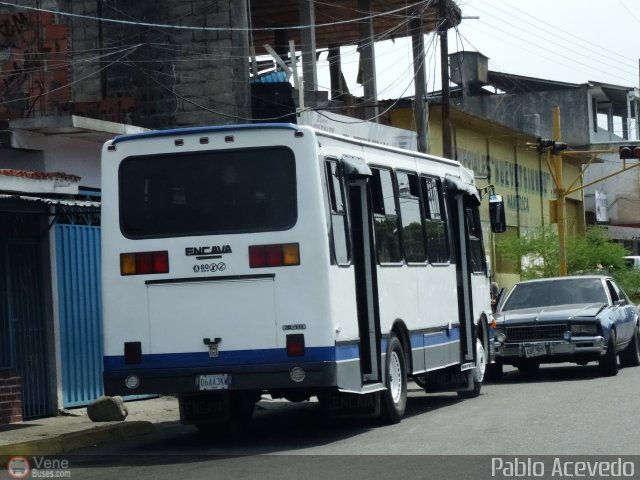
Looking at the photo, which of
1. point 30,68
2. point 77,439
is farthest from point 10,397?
point 30,68

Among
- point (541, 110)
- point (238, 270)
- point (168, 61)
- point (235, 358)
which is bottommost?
point (235, 358)

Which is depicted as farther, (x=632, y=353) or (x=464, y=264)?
(x=632, y=353)

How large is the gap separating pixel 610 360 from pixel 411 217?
6258 mm

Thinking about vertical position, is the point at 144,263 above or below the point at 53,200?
below

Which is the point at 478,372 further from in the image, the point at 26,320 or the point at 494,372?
the point at 26,320

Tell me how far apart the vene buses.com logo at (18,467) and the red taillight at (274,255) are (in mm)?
2924

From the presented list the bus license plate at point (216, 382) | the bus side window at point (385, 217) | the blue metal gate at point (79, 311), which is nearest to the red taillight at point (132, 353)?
the bus license plate at point (216, 382)

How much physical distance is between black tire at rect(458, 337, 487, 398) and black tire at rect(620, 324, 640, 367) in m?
5.12

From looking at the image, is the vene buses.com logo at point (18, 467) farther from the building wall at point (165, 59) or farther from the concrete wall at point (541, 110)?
the concrete wall at point (541, 110)

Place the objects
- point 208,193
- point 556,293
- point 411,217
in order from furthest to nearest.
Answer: point 556,293, point 411,217, point 208,193

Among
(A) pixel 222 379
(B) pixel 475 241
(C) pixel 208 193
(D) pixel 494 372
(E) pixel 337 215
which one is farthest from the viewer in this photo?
(D) pixel 494 372

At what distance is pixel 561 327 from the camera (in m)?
20.2

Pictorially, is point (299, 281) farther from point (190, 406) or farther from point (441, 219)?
point (441, 219)

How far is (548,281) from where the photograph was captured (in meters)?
22.0
